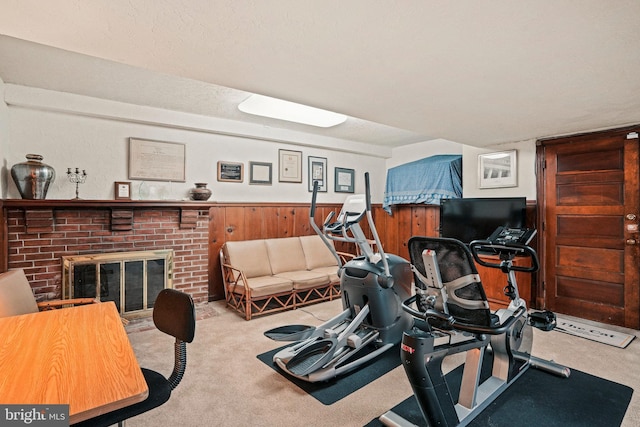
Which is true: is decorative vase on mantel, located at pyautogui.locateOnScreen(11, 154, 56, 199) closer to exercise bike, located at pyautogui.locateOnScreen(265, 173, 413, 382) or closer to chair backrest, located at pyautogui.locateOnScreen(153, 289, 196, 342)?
chair backrest, located at pyautogui.locateOnScreen(153, 289, 196, 342)

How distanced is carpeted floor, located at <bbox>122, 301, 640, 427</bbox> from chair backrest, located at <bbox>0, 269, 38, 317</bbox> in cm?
93

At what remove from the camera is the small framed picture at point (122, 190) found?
12.3ft

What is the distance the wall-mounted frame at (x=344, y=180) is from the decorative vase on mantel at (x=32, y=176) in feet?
12.7

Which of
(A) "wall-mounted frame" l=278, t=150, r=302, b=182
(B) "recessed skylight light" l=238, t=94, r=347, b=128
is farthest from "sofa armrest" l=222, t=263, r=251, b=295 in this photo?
(B) "recessed skylight light" l=238, t=94, r=347, b=128

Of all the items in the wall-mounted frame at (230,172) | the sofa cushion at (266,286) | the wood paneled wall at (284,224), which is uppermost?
the wall-mounted frame at (230,172)

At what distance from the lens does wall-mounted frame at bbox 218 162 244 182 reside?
4520 mm

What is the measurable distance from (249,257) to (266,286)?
0.66m

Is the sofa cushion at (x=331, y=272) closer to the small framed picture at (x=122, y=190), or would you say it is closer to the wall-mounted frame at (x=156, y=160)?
the wall-mounted frame at (x=156, y=160)

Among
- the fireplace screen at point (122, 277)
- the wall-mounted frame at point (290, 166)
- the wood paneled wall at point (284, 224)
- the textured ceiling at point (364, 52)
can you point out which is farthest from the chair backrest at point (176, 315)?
the wall-mounted frame at point (290, 166)

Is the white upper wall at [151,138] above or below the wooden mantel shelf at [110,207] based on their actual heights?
above

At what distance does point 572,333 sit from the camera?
3.31 m

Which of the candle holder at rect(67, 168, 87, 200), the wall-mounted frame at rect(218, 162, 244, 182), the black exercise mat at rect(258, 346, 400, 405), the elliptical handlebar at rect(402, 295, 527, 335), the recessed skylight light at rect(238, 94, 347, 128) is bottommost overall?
the black exercise mat at rect(258, 346, 400, 405)

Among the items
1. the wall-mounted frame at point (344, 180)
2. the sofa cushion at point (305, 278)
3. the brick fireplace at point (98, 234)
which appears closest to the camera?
the brick fireplace at point (98, 234)

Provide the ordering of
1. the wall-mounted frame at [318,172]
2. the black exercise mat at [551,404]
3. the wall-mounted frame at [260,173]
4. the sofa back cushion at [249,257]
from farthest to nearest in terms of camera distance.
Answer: the wall-mounted frame at [318,172], the wall-mounted frame at [260,173], the sofa back cushion at [249,257], the black exercise mat at [551,404]
